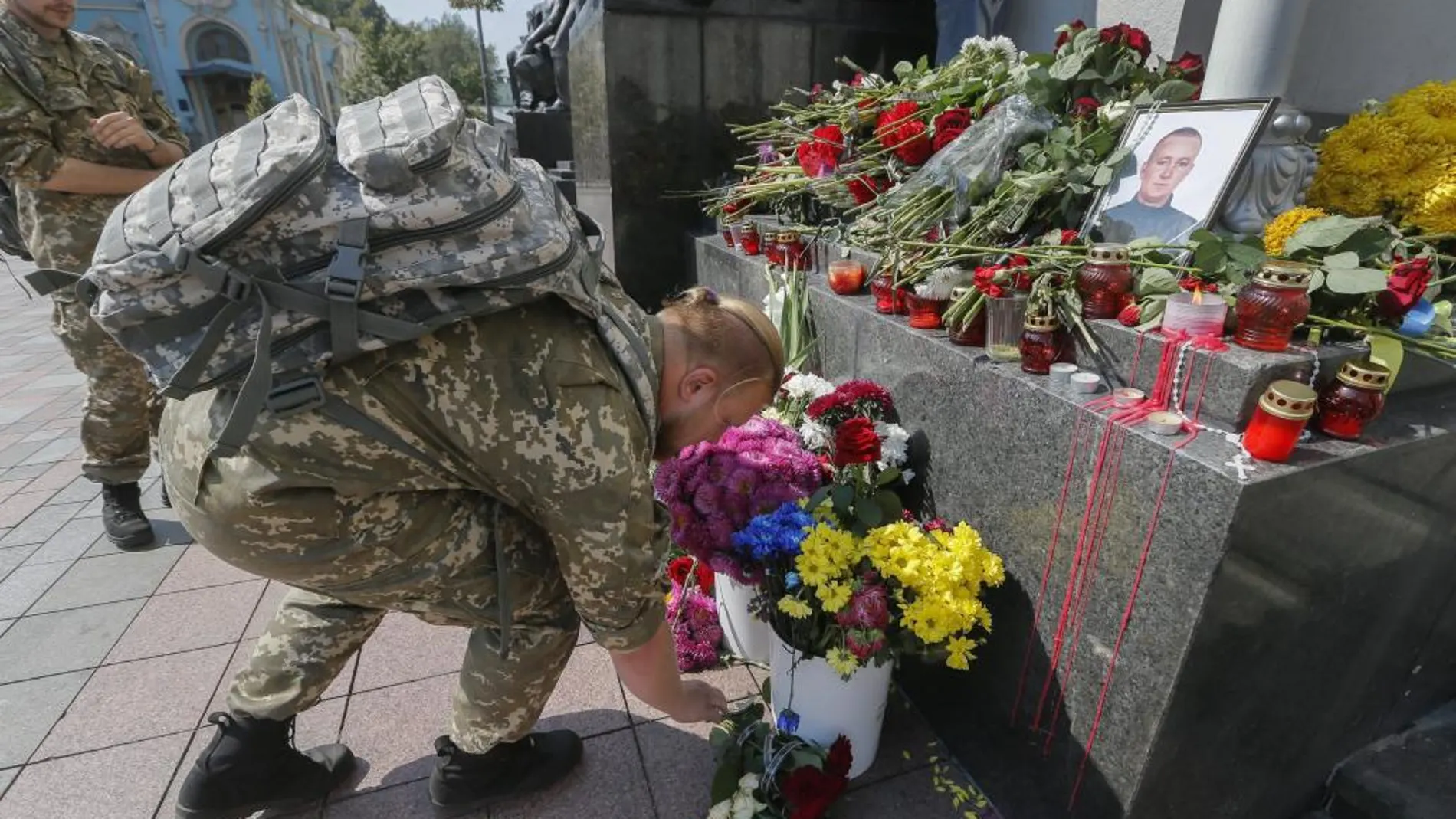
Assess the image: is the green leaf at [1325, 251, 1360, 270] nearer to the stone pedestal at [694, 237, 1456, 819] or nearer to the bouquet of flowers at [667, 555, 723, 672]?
the stone pedestal at [694, 237, 1456, 819]

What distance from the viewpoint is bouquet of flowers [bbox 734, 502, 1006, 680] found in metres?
1.63

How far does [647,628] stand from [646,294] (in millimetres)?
3488

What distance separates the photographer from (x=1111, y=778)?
151 cm

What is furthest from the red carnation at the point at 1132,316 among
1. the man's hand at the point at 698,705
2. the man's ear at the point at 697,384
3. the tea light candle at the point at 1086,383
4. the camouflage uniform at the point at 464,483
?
the man's hand at the point at 698,705

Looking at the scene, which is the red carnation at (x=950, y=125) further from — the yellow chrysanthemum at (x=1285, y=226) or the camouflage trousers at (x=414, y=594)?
the camouflage trousers at (x=414, y=594)

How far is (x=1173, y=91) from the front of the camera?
214 cm

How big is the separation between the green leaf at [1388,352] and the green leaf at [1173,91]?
107 centimetres

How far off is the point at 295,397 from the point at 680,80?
11.9 feet

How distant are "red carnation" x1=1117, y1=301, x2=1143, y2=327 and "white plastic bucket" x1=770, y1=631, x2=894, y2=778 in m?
0.98

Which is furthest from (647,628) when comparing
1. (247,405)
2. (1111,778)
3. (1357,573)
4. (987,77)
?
(987,77)

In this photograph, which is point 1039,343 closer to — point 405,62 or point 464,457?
point 464,457

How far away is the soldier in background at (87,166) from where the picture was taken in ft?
8.23

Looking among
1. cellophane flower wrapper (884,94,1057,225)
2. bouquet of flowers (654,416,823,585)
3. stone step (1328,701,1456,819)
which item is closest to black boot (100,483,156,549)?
bouquet of flowers (654,416,823,585)

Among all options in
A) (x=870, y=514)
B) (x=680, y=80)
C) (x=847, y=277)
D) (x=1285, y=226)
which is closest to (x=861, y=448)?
(x=870, y=514)
